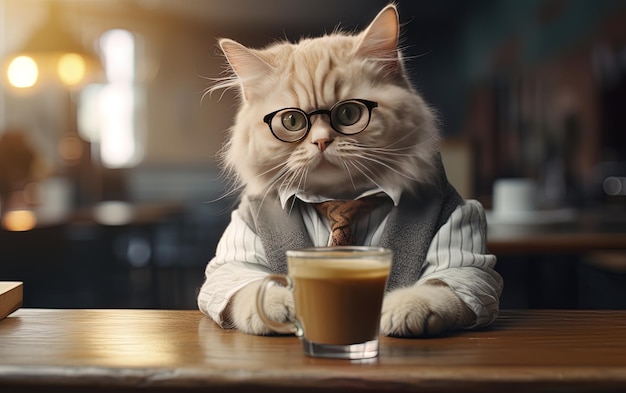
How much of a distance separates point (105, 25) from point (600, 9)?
3.98 metres

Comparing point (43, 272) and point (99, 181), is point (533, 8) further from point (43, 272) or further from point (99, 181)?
point (43, 272)

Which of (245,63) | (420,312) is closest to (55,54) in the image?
(245,63)

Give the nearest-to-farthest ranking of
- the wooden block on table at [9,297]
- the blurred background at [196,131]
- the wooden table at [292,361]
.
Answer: the wooden table at [292,361]
the wooden block on table at [9,297]
the blurred background at [196,131]

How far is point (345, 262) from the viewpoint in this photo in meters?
0.57

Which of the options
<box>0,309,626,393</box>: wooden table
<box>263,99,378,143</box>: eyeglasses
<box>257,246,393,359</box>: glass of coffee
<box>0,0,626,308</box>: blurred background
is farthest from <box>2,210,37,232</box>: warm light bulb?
<box>257,246,393,359</box>: glass of coffee

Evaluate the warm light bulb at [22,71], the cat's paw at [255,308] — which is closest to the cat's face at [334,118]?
the cat's paw at [255,308]

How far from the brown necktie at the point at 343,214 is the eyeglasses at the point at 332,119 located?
0.24 ft

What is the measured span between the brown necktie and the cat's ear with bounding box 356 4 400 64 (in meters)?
0.15

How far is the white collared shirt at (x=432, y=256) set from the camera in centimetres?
68

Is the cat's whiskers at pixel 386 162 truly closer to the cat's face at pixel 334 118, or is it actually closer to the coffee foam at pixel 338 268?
the cat's face at pixel 334 118

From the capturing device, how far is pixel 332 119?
27.0 inches

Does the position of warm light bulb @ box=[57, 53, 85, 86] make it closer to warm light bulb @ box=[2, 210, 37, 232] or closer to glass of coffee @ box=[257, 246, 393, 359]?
warm light bulb @ box=[2, 210, 37, 232]

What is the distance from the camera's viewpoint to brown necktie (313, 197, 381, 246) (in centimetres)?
69

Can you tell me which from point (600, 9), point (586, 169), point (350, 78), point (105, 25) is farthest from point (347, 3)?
point (350, 78)
